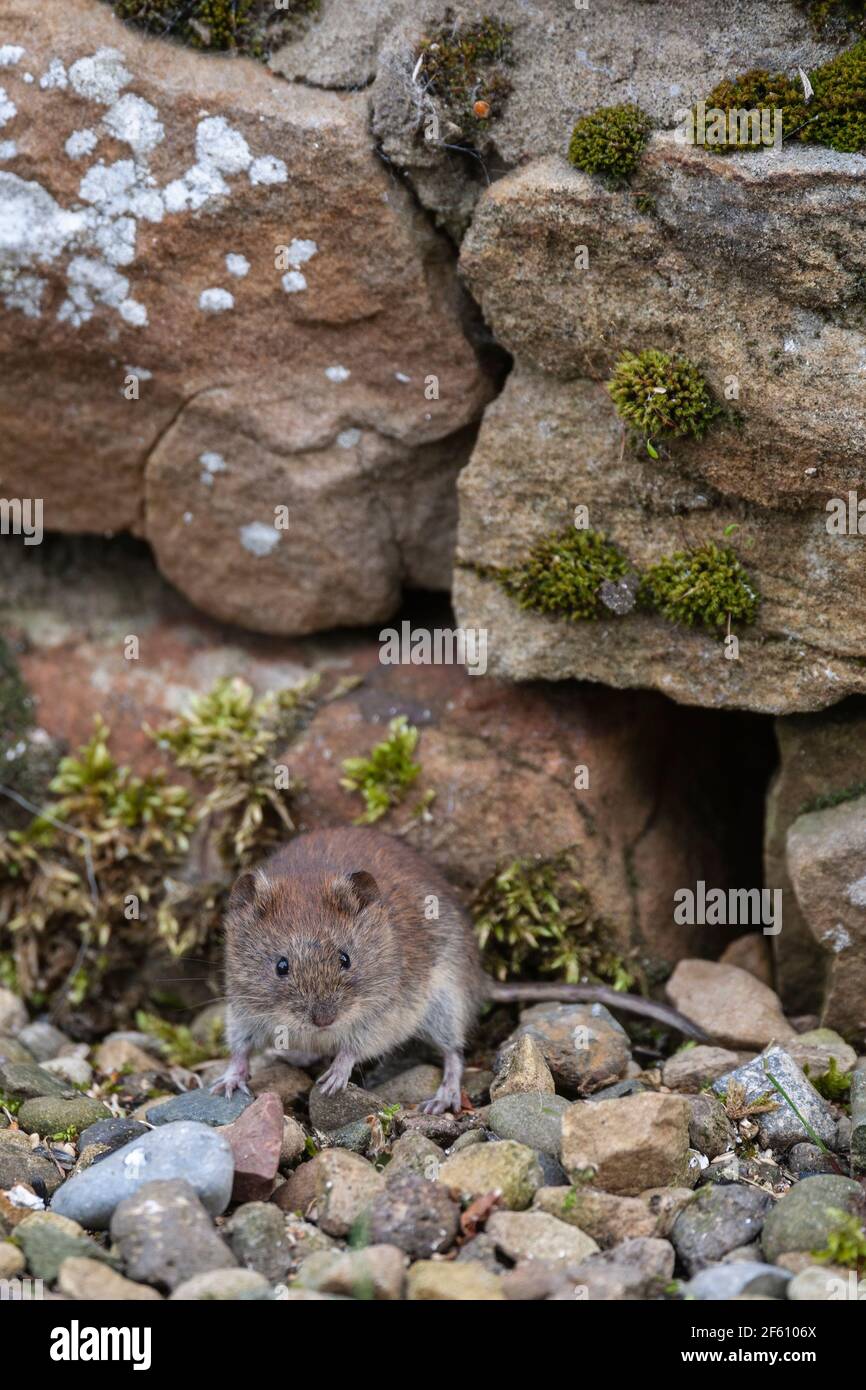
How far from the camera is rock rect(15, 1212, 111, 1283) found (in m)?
4.87

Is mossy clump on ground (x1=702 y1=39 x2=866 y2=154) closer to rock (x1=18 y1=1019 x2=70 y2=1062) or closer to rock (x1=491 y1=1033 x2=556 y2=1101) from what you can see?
rock (x1=491 y1=1033 x2=556 y2=1101)

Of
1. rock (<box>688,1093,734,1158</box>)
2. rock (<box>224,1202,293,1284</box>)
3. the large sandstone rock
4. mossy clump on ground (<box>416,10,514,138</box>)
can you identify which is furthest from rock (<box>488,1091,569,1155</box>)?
mossy clump on ground (<box>416,10,514,138</box>)

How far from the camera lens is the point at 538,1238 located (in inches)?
197

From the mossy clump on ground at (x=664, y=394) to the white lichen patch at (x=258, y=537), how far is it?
2313 mm

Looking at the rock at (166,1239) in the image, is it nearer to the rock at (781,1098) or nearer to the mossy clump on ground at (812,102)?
the rock at (781,1098)

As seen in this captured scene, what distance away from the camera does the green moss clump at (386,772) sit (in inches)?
308

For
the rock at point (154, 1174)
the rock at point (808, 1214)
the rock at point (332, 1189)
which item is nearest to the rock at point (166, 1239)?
the rock at point (154, 1174)

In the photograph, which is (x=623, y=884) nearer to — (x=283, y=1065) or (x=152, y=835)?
(x=283, y=1065)

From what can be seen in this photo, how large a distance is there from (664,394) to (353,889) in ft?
9.09

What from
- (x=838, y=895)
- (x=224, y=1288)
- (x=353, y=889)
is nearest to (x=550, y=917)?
(x=353, y=889)

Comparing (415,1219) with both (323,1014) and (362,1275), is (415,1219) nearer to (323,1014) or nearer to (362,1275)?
→ (362,1275)

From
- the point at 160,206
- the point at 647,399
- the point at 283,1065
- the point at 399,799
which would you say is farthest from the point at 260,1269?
the point at 160,206

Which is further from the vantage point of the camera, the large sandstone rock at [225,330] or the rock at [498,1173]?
the large sandstone rock at [225,330]

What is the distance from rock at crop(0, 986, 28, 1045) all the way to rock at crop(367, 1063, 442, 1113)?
225 centimetres
